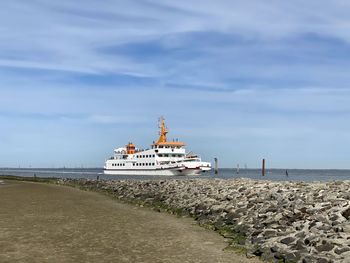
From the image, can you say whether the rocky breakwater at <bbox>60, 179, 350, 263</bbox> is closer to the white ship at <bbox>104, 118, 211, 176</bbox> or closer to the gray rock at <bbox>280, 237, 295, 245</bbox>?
the gray rock at <bbox>280, 237, 295, 245</bbox>

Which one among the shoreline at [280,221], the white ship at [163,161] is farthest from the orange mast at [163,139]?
the shoreline at [280,221]

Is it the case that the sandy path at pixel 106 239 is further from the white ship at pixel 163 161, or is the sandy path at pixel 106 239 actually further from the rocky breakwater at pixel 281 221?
the white ship at pixel 163 161

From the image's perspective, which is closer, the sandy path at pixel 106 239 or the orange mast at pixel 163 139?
the sandy path at pixel 106 239

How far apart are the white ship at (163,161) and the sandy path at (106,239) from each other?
223 feet

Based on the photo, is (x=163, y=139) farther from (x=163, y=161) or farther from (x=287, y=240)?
(x=287, y=240)

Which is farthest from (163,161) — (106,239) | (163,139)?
(106,239)

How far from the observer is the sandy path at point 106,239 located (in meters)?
11.0

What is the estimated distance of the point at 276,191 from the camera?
61.9 feet

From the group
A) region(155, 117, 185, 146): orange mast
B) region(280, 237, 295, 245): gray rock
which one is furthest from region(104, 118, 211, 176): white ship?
region(280, 237, 295, 245): gray rock

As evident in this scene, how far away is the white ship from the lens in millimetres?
88500

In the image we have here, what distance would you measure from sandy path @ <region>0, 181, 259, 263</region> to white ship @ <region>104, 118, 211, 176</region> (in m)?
68.0

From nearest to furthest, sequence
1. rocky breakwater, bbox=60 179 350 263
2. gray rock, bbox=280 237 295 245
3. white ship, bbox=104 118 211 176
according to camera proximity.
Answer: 1. rocky breakwater, bbox=60 179 350 263
2. gray rock, bbox=280 237 295 245
3. white ship, bbox=104 118 211 176

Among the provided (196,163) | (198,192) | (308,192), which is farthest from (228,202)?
(196,163)

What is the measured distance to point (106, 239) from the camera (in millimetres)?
13539
